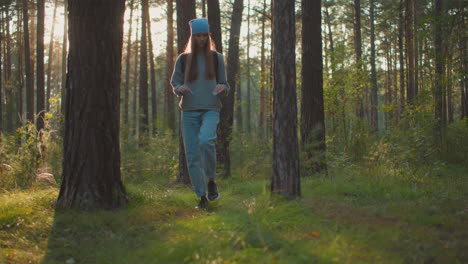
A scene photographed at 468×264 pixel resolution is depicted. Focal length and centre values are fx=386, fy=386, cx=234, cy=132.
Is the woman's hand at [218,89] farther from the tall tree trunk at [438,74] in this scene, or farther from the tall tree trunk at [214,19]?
the tall tree trunk at [438,74]

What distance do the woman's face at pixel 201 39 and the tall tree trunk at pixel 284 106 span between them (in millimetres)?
883

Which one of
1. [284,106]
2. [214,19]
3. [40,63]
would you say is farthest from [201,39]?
[40,63]

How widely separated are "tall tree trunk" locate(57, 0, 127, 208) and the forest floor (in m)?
0.31

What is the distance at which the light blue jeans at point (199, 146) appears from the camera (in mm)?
4797

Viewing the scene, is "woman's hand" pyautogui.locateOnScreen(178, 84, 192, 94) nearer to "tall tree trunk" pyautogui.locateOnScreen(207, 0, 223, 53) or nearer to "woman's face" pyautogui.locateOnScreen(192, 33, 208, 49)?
"woman's face" pyautogui.locateOnScreen(192, 33, 208, 49)

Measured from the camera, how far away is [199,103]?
488 centimetres

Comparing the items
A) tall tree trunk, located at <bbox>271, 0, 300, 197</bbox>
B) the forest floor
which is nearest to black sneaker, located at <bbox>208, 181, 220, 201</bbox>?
the forest floor

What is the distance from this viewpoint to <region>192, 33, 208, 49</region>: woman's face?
4910 millimetres

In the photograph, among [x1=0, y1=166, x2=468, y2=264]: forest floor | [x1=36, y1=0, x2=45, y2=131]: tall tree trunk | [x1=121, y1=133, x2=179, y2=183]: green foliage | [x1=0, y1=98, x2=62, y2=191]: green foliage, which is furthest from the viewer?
[x1=36, y1=0, x2=45, y2=131]: tall tree trunk

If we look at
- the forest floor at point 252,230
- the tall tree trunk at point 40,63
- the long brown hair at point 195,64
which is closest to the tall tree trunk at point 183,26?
the forest floor at point 252,230

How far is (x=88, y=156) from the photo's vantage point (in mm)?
4543

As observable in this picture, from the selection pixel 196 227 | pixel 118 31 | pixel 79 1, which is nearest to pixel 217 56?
pixel 118 31

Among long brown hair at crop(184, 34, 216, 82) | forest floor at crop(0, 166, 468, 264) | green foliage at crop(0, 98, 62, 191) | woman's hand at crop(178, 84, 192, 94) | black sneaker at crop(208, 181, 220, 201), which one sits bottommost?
forest floor at crop(0, 166, 468, 264)

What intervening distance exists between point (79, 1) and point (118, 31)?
55 centimetres
